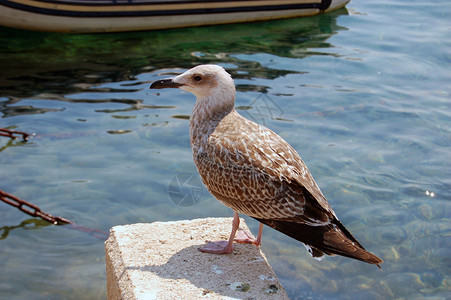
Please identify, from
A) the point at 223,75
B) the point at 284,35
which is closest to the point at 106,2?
the point at 284,35

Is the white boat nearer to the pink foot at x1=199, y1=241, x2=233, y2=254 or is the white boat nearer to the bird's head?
the bird's head

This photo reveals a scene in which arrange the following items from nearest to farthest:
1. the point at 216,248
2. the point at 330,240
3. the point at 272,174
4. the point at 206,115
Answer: the point at 330,240
the point at 272,174
the point at 216,248
the point at 206,115

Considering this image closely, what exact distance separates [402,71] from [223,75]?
24.7 ft

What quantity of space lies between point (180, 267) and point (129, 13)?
31.9 ft

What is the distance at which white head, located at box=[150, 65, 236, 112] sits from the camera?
15.7 feet

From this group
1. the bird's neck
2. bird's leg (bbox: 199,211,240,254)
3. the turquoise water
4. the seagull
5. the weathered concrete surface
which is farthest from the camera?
the turquoise water

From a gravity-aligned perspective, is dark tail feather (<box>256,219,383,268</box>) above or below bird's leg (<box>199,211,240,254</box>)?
above

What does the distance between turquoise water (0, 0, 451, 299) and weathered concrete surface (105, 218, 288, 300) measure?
Result: 1.52 m

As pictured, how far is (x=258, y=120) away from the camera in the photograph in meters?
9.42

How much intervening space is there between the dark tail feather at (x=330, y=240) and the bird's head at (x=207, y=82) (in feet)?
3.96

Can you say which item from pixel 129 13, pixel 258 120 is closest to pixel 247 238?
pixel 258 120

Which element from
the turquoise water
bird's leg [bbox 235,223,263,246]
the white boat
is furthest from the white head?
the white boat

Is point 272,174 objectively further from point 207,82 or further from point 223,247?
point 207,82

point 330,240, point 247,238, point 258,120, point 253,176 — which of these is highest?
point 253,176
